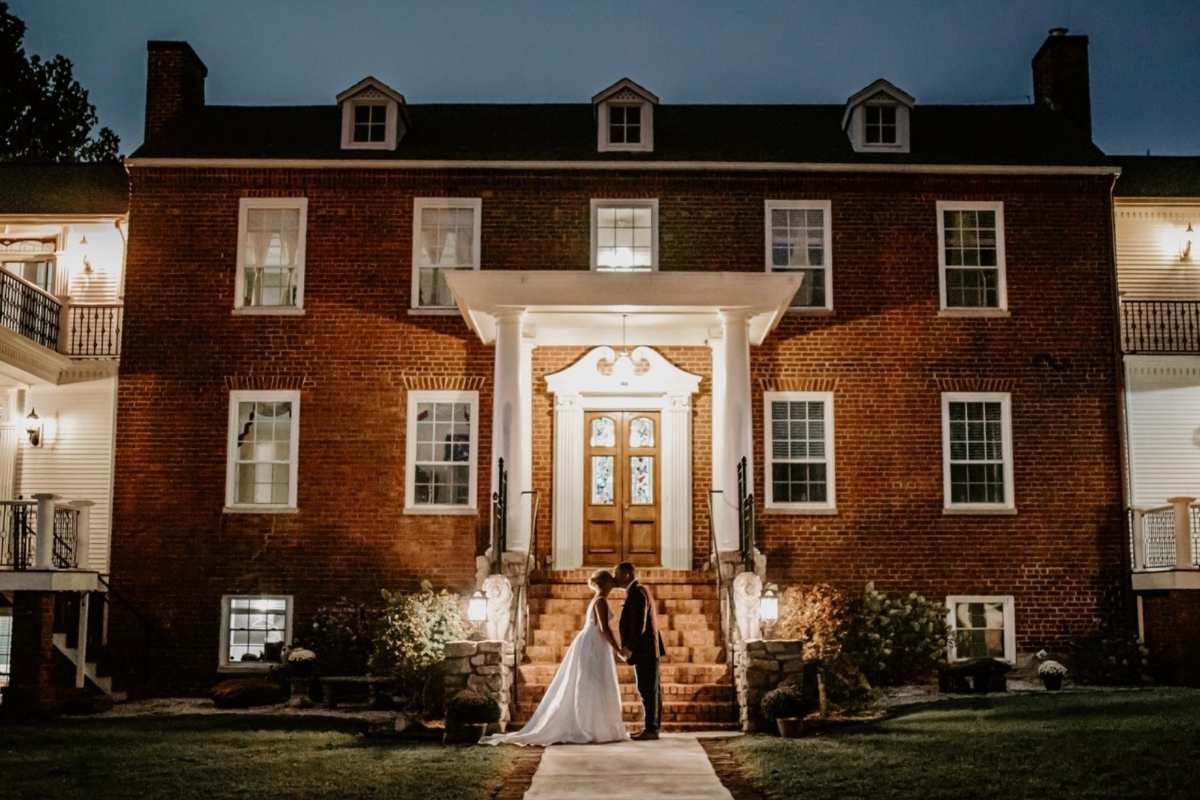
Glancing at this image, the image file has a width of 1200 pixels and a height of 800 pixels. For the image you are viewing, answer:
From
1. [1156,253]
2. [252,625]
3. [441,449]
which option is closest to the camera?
[252,625]

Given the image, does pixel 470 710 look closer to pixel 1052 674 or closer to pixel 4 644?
pixel 1052 674

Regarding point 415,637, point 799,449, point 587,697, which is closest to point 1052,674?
point 799,449

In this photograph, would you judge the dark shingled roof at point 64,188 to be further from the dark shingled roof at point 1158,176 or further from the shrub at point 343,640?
the dark shingled roof at point 1158,176

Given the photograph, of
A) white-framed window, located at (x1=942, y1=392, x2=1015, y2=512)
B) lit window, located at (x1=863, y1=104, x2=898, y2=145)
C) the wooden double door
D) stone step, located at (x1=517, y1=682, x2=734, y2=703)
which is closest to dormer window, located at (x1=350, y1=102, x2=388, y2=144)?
the wooden double door

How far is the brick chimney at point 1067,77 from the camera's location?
73.5ft

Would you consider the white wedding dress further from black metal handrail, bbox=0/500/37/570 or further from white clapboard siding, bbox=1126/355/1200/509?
white clapboard siding, bbox=1126/355/1200/509

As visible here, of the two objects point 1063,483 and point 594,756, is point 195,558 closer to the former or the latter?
point 594,756

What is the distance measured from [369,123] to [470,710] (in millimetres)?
10657

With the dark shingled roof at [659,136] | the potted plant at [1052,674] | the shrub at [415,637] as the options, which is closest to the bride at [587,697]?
the shrub at [415,637]

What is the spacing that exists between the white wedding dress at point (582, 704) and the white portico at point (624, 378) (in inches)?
153

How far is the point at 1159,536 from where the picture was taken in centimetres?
1961

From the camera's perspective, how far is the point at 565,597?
1770 cm

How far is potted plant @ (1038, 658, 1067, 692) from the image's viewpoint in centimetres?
1742

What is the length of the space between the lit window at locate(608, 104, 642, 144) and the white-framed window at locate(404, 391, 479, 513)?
4569 mm
